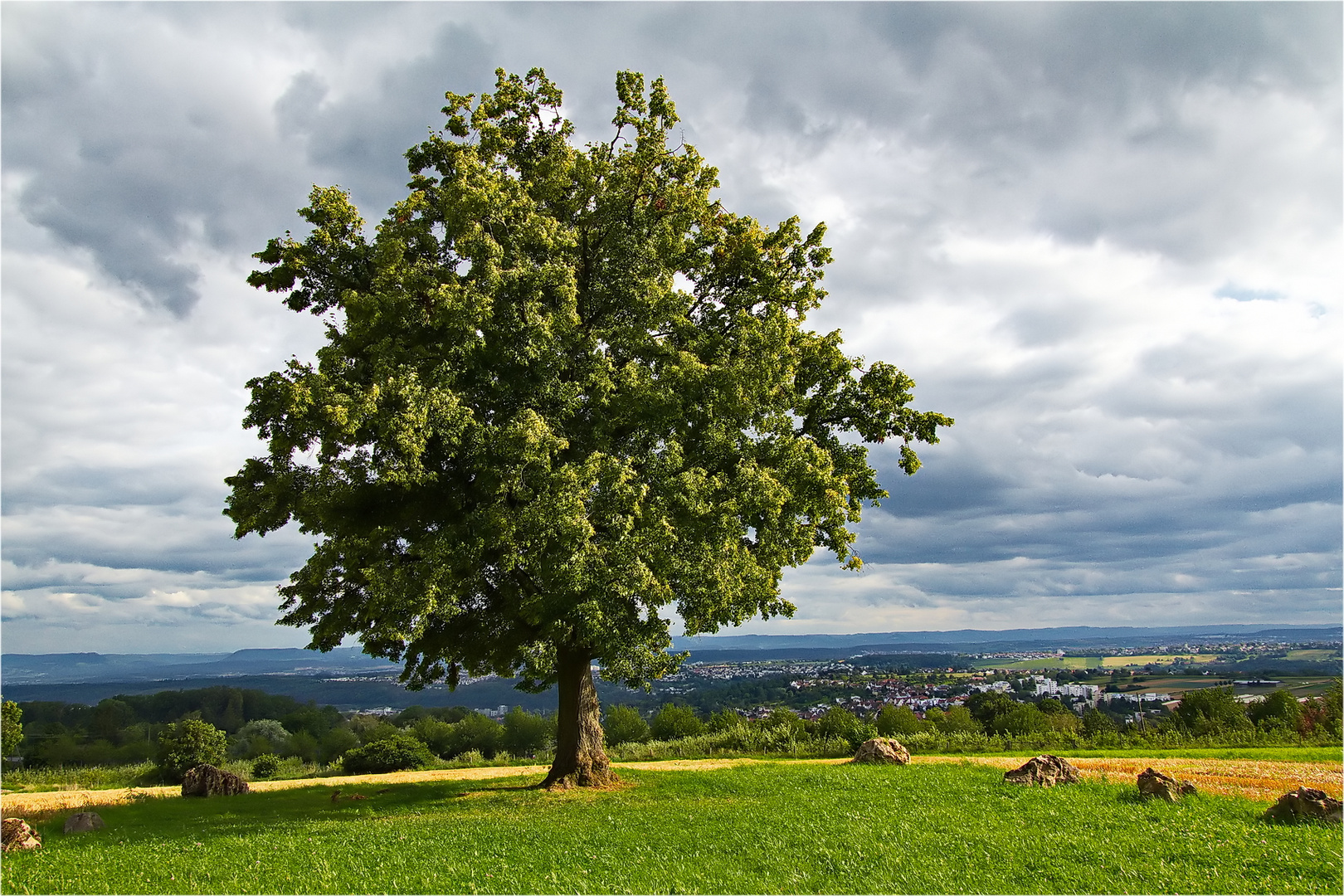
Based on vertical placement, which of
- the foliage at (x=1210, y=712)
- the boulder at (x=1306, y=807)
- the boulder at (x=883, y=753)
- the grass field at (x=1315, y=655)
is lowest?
the grass field at (x=1315, y=655)

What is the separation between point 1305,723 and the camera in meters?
37.5

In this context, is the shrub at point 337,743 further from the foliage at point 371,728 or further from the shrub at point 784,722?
the shrub at point 784,722

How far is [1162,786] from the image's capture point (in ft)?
57.9

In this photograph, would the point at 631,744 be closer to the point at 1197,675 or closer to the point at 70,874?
the point at 70,874

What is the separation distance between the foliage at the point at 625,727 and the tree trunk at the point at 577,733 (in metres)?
26.7

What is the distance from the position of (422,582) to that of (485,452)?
3.90 meters

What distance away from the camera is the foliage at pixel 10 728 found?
1813 inches

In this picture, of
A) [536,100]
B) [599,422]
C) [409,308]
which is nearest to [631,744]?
[599,422]

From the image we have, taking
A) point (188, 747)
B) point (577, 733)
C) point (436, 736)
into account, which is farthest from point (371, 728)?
point (577, 733)

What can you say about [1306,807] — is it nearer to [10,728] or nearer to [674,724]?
[674,724]

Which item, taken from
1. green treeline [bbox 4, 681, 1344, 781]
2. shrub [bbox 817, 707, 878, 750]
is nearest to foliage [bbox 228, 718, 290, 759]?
green treeline [bbox 4, 681, 1344, 781]

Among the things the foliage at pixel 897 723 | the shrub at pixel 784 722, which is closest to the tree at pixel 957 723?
the foliage at pixel 897 723

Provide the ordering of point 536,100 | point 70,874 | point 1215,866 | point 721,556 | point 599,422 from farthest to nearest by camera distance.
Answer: point 536,100 → point 599,422 → point 721,556 → point 70,874 → point 1215,866

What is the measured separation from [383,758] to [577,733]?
21.5 m
